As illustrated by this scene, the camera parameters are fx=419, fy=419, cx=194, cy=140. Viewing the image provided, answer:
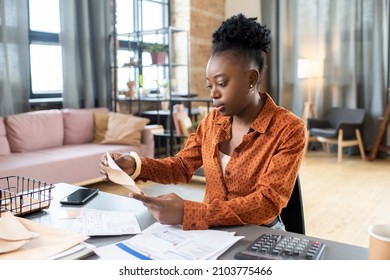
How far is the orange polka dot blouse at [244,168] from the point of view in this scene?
3.41ft

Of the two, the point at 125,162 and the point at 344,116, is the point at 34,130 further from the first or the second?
the point at 344,116

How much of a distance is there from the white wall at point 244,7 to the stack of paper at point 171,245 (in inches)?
228

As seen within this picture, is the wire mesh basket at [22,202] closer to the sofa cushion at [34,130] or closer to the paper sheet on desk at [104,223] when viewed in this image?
the paper sheet on desk at [104,223]

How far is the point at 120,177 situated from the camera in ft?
3.39

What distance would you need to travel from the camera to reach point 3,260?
0.82 m

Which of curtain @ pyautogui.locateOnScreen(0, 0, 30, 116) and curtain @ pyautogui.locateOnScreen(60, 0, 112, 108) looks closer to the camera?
curtain @ pyautogui.locateOnScreen(0, 0, 30, 116)

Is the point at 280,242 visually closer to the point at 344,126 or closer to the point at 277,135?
the point at 277,135

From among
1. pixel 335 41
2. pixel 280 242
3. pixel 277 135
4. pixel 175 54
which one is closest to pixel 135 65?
pixel 175 54

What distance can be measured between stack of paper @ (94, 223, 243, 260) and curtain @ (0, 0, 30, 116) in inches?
132

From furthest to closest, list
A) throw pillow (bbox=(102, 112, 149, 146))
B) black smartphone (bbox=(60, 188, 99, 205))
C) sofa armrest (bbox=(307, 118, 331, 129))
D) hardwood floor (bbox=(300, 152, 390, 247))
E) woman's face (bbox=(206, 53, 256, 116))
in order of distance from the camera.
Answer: sofa armrest (bbox=(307, 118, 331, 129)) < throw pillow (bbox=(102, 112, 149, 146)) < hardwood floor (bbox=(300, 152, 390, 247)) < black smartphone (bbox=(60, 188, 99, 205)) < woman's face (bbox=(206, 53, 256, 116))

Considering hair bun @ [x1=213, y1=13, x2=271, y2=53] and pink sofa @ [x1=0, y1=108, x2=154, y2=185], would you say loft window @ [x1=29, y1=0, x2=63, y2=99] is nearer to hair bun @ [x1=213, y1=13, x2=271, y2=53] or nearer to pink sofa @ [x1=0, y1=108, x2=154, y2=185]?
pink sofa @ [x1=0, y1=108, x2=154, y2=185]

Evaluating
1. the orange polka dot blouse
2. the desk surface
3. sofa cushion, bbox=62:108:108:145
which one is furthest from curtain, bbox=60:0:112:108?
the orange polka dot blouse

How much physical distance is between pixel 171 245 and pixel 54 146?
3.36m

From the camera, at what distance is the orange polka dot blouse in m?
1.04
